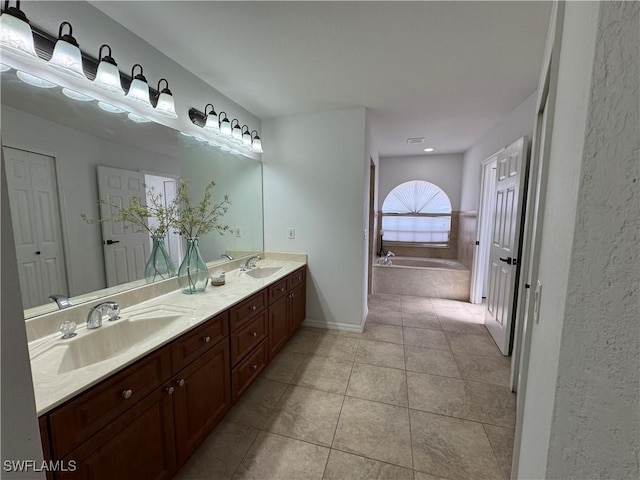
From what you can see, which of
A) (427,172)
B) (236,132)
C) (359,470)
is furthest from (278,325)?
(427,172)

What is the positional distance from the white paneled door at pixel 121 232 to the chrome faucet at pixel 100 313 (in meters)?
0.22

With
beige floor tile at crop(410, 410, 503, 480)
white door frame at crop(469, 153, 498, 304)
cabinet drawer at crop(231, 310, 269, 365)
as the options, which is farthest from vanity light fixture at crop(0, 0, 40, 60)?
white door frame at crop(469, 153, 498, 304)

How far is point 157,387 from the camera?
44.9 inches

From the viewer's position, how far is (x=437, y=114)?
2822 mm

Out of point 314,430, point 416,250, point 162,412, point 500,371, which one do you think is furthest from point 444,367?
point 416,250

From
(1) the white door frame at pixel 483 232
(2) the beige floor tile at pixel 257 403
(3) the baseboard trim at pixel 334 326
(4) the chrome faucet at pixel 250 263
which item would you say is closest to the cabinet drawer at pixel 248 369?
(2) the beige floor tile at pixel 257 403

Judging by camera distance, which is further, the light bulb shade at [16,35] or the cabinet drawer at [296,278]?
the cabinet drawer at [296,278]

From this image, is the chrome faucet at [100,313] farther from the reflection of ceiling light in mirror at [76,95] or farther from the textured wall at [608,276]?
the textured wall at [608,276]

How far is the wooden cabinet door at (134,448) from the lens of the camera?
0.90m

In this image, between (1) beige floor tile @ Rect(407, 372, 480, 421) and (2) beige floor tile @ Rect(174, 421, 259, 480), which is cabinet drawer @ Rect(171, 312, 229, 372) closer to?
(2) beige floor tile @ Rect(174, 421, 259, 480)

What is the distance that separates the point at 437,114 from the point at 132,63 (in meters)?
2.73

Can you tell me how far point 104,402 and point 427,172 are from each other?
17.3 ft

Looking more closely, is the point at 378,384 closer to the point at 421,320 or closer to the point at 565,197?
the point at 421,320

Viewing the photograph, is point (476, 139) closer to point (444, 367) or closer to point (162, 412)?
point (444, 367)
